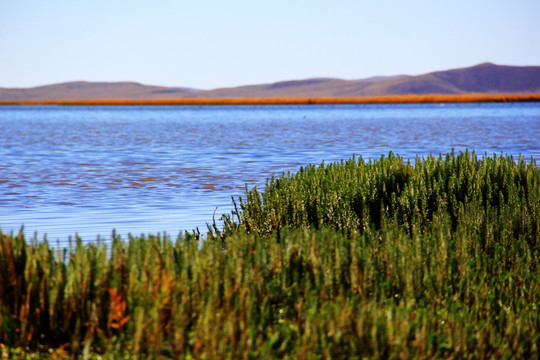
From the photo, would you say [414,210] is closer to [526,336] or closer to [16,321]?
[526,336]

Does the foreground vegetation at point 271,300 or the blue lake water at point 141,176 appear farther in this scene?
the blue lake water at point 141,176

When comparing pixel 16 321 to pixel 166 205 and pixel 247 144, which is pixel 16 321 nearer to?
pixel 166 205

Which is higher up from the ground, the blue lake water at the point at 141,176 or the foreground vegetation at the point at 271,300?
the foreground vegetation at the point at 271,300

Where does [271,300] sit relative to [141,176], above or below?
above

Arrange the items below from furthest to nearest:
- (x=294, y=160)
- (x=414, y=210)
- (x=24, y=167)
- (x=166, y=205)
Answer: (x=294, y=160) → (x=24, y=167) → (x=166, y=205) → (x=414, y=210)

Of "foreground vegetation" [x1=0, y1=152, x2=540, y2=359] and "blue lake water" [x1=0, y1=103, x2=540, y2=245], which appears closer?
"foreground vegetation" [x1=0, y1=152, x2=540, y2=359]

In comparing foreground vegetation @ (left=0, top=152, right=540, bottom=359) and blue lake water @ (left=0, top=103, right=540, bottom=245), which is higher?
foreground vegetation @ (left=0, top=152, right=540, bottom=359)

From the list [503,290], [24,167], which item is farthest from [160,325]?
[24,167]

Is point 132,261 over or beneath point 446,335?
over

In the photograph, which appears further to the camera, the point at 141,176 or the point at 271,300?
the point at 141,176

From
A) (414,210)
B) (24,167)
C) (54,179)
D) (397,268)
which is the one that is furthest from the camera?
(24,167)

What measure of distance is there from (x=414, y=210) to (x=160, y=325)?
5.55 metres

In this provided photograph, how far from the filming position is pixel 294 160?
81.1 feet

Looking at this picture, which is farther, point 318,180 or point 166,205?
point 166,205
